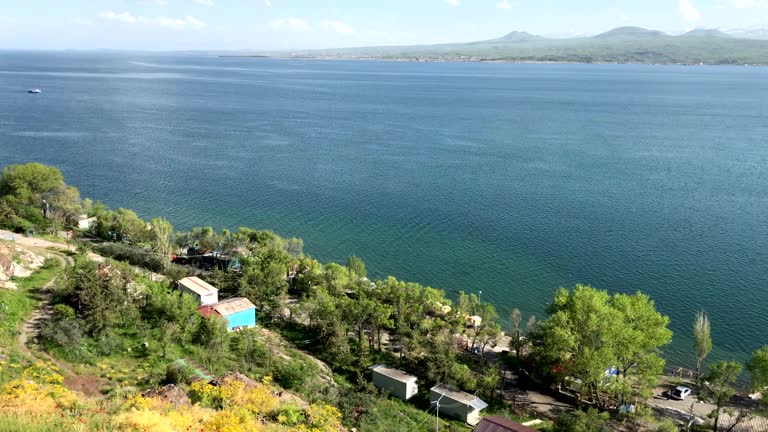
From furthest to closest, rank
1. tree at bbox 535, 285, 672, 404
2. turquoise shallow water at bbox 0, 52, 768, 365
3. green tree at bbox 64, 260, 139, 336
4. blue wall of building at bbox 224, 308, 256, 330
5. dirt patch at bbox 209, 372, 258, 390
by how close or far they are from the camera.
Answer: turquoise shallow water at bbox 0, 52, 768, 365, blue wall of building at bbox 224, 308, 256, 330, tree at bbox 535, 285, 672, 404, green tree at bbox 64, 260, 139, 336, dirt patch at bbox 209, 372, 258, 390

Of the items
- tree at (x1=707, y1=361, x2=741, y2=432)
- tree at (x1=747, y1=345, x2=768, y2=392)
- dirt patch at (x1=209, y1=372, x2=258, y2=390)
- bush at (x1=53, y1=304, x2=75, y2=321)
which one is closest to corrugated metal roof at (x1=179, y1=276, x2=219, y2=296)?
bush at (x1=53, y1=304, x2=75, y2=321)

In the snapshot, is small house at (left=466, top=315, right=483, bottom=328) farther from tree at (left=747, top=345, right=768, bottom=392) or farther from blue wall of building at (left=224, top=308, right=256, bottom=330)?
tree at (left=747, top=345, right=768, bottom=392)

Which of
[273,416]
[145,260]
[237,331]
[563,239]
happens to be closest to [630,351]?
[273,416]

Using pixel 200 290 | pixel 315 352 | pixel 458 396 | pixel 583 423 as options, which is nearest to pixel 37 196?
pixel 200 290

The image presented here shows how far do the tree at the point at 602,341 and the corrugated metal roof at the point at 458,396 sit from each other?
11.8 ft

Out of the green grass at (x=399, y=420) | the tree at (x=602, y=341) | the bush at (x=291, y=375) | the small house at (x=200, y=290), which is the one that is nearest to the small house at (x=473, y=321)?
the tree at (x=602, y=341)

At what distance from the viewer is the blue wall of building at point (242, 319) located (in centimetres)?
2366

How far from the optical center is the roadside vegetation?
558 inches

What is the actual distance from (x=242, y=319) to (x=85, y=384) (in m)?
8.34

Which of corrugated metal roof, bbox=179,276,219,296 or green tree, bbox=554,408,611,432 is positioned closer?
green tree, bbox=554,408,611,432

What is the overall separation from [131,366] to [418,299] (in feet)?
41.1

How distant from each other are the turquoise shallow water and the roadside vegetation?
22.4ft

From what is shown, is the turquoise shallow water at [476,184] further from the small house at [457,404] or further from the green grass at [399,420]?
the green grass at [399,420]

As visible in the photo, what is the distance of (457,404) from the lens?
1953cm
